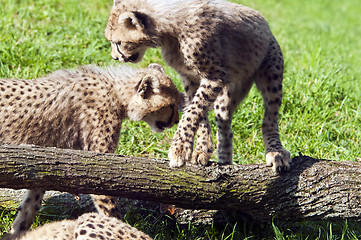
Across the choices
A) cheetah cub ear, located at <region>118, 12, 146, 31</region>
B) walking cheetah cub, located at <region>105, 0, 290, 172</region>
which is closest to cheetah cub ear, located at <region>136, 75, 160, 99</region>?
walking cheetah cub, located at <region>105, 0, 290, 172</region>

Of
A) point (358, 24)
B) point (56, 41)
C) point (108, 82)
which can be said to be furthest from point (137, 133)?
point (358, 24)

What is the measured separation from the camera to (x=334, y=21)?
11.1 meters

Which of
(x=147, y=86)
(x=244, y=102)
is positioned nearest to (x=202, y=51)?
(x=147, y=86)

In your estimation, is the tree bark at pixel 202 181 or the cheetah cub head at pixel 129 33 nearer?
the tree bark at pixel 202 181

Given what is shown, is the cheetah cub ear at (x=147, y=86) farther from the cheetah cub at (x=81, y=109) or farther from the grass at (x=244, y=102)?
the grass at (x=244, y=102)

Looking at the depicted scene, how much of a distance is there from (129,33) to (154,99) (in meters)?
0.56

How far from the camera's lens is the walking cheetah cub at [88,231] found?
10.2ft

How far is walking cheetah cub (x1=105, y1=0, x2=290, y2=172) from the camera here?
12.3ft

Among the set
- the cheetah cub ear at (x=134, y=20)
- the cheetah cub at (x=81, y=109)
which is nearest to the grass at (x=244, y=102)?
the cheetah cub at (x=81, y=109)

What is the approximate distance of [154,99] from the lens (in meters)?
4.03

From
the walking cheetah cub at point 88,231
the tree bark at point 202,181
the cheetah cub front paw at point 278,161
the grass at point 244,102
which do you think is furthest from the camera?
the grass at point 244,102

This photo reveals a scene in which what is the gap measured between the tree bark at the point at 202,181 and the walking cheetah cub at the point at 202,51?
15 centimetres

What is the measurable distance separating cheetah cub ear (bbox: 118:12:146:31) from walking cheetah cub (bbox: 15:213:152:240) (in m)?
1.39

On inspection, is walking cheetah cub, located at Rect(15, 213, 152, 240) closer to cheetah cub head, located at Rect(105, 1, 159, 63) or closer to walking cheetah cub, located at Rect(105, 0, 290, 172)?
walking cheetah cub, located at Rect(105, 0, 290, 172)
